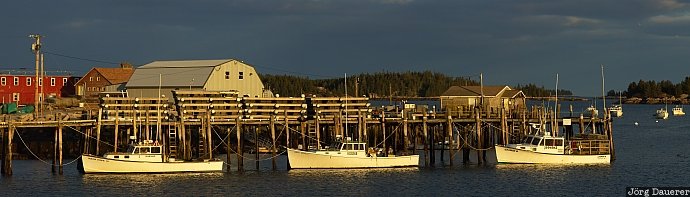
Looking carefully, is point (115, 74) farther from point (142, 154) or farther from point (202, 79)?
point (142, 154)

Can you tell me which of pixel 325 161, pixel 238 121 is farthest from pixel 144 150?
pixel 325 161

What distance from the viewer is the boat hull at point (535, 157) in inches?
2500

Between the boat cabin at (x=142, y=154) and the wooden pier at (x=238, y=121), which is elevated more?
the wooden pier at (x=238, y=121)

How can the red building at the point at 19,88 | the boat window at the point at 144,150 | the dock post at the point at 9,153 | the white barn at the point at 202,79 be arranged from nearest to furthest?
the dock post at the point at 9,153, the boat window at the point at 144,150, the white barn at the point at 202,79, the red building at the point at 19,88

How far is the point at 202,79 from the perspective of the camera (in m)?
80.8

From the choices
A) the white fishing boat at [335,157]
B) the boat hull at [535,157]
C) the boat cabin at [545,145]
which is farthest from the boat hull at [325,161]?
the boat cabin at [545,145]

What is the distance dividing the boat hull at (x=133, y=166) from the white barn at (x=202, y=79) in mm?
22440

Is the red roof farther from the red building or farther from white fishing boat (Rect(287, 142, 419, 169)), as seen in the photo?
white fishing boat (Rect(287, 142, 419, 169))

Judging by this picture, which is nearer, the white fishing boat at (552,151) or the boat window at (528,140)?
the white fishing boat at (552,151)

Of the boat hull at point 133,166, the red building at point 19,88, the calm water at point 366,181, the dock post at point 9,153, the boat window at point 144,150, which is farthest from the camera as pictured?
the red building at point 19,88

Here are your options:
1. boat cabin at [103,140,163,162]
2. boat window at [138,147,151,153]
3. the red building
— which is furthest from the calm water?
the red building

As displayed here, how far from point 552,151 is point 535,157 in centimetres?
117

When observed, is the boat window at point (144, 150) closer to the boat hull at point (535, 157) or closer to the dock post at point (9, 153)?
the dock post at point (9, 153)

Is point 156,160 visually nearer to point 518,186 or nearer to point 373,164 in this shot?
point 373,164
